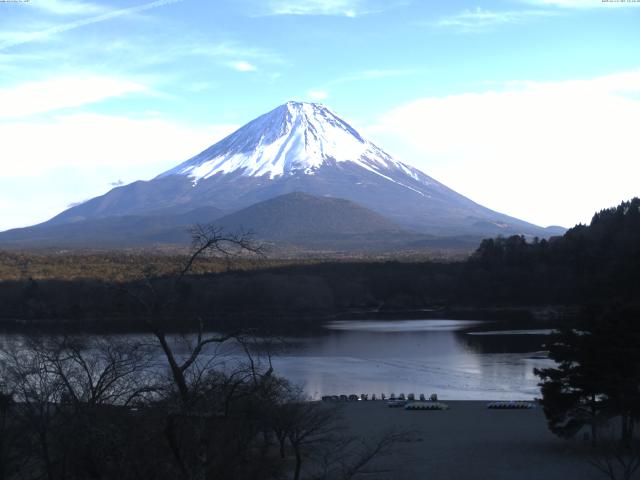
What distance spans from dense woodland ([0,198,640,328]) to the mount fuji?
48124mm

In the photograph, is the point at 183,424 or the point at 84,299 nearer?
the point at 183,424

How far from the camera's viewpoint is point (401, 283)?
4366cm

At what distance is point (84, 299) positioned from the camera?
31016 mm

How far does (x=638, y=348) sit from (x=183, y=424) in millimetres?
7378

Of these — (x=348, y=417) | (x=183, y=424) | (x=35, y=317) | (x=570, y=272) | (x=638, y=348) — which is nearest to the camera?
(x=183, y=424)

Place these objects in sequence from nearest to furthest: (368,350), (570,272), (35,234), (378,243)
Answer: (368,350)
(570,272)
(378,243)
(35,234)

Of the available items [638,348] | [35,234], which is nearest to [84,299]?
[638,348]

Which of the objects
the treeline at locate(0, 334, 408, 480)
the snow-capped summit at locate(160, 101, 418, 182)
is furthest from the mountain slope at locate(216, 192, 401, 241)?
the treeline at locate(0, 334, 408, 480)

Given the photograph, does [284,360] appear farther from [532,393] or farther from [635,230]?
[635,230]

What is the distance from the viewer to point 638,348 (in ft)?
35.0

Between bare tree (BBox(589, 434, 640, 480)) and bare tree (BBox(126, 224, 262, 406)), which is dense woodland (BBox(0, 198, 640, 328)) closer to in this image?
bare tree (BBox(589, 434, 640, 480))

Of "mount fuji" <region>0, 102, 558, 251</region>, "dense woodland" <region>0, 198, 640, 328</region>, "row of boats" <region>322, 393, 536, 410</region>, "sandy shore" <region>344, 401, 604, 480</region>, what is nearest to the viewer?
"sandy shore" <region>344, 401, 604, 480</region>

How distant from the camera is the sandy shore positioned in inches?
380

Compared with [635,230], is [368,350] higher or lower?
lower
